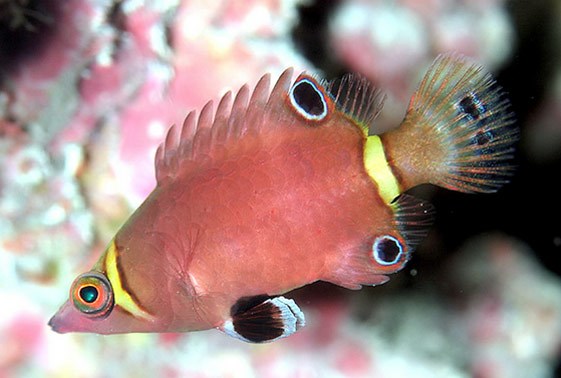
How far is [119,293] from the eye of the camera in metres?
1.83

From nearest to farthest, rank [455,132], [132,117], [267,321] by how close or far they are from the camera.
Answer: [267,321], [455,132], [132,117]

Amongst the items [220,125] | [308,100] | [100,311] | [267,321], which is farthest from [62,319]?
[308,100]

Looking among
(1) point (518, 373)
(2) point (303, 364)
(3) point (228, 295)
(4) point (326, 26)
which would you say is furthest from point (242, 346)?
(4) point (326, 26)

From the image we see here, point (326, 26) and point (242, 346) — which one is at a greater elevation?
point (326, 26)

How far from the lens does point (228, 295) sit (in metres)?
1.86

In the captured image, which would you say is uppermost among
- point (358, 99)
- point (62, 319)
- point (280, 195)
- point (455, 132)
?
point (358, 99)

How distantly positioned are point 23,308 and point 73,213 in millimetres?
505

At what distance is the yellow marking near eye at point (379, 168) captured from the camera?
6.16 ft

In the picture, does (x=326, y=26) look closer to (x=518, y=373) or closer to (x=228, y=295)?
(x=228, y=295)

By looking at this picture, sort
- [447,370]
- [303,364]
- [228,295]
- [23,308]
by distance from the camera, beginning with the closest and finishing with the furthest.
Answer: [228,295] < [23,308] < [303,364] < [447,370]

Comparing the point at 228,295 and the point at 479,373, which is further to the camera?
the point at 479,373

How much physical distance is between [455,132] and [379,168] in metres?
0.28

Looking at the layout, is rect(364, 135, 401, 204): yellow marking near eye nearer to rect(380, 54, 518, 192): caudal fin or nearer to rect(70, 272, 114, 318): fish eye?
rect(380, 54, 518, 192): caudal fin

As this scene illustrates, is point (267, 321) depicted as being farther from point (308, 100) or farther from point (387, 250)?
point (308, 100)
